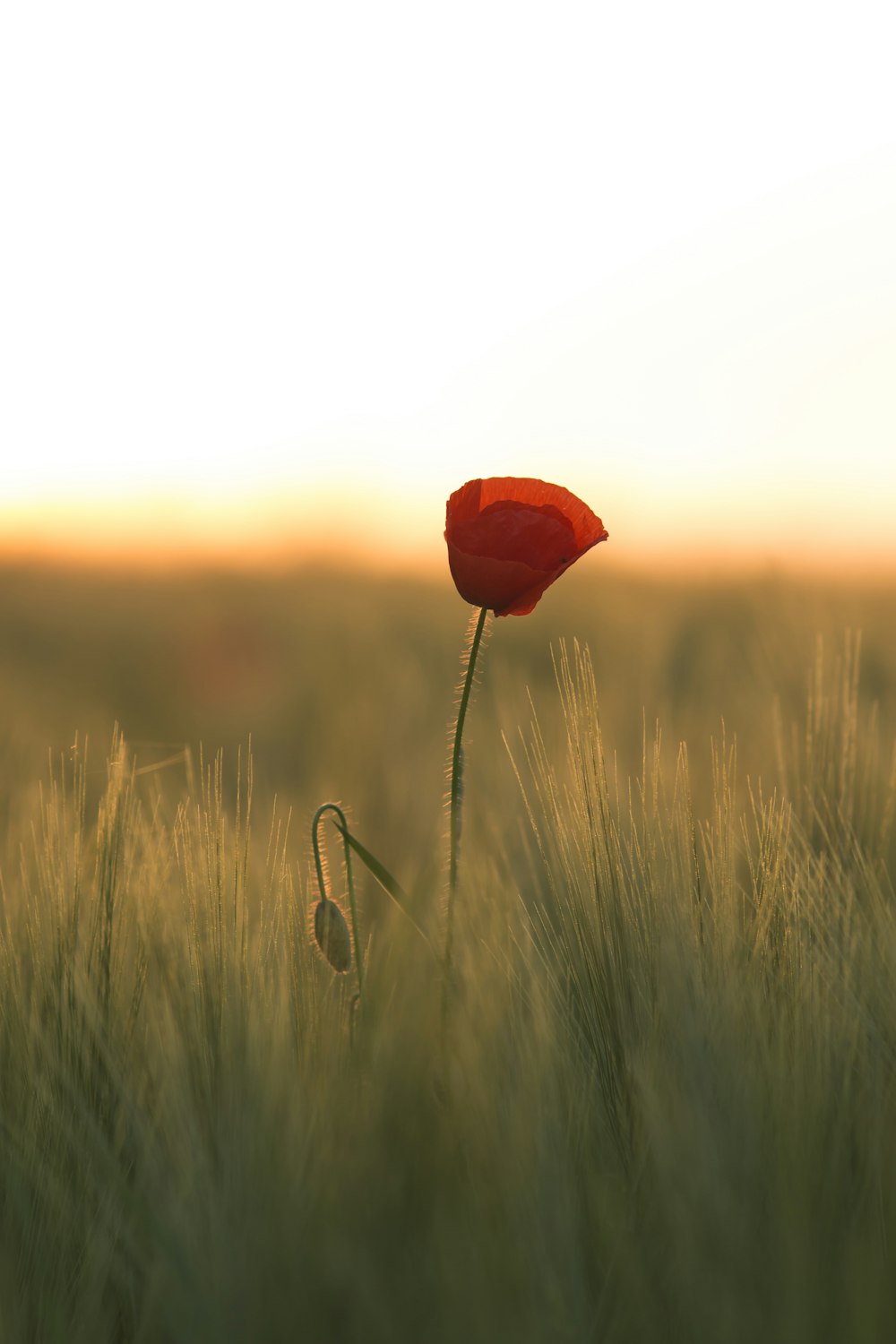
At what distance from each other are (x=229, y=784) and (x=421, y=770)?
377mm

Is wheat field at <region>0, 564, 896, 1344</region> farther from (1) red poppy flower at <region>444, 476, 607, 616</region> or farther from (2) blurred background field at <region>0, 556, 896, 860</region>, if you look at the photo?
(2) blurred background field at <region>0, 556, 896, 860</region>

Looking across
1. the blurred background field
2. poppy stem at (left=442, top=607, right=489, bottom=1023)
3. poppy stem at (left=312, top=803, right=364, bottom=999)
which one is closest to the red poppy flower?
poppy stem at (left=442, top=607, right=489, bottom=1023)

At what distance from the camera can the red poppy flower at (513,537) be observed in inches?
36.6

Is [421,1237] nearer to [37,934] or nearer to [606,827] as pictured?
[606,827]

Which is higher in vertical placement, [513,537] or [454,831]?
[513,537]

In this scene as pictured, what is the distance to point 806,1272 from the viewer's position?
2.34 feet

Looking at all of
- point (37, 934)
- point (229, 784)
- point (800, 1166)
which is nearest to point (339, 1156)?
point (800, 1166)

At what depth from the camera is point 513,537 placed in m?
0.93

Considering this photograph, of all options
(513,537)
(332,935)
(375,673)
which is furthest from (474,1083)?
(375,673)

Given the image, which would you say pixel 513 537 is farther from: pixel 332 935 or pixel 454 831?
pixel 332 935

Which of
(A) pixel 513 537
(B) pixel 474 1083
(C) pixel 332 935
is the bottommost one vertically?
(B) pixel 474 1083

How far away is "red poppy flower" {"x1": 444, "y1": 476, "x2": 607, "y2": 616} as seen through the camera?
3.05 ft

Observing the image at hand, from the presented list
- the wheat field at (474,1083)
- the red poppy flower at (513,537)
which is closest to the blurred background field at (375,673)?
the wheat field at (474,1083)

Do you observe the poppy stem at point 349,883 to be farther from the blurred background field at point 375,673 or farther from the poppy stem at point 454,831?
the blurred background field at point 375,673
